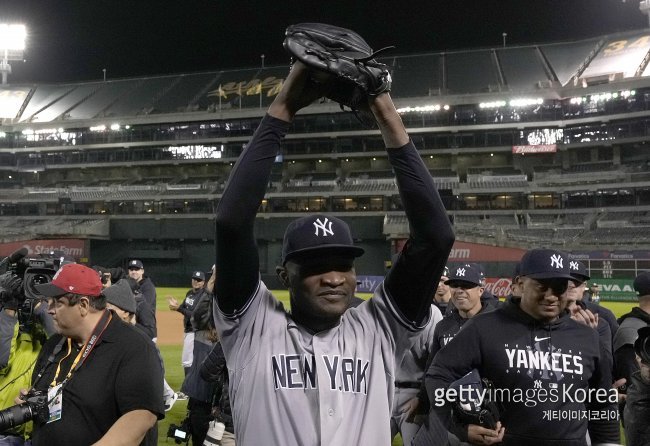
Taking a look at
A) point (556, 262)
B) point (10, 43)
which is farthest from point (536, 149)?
point (10, 43)

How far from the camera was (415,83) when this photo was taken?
53875 mm

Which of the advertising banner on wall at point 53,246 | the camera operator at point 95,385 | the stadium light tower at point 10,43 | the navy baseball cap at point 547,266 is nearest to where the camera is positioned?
the camera operator at point 95,385

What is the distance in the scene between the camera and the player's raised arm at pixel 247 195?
1.91m

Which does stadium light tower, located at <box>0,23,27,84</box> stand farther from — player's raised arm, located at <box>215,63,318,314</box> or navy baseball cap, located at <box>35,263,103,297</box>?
player's raised arm, located at <box>215,63,318,314</box>

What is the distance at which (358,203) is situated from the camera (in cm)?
4997

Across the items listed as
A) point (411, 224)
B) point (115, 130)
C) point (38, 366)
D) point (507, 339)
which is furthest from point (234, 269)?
point (115, 130)

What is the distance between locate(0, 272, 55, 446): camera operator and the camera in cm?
430

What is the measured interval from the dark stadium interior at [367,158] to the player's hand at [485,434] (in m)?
36.5

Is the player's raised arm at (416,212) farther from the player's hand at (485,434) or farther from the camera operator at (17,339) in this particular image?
the camera operator at (17,339)

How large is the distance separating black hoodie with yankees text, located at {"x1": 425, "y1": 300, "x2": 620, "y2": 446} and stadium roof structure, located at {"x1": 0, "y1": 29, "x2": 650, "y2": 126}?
47.1 meters

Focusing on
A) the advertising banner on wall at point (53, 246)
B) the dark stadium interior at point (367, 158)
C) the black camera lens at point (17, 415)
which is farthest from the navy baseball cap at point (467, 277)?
the advertising banner on wall at point (53, 246)

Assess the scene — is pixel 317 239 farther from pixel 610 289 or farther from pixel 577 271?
pixel 610 289

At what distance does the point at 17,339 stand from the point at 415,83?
2061 inches

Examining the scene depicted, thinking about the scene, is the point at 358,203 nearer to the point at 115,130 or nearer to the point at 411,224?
the point at 115,130
